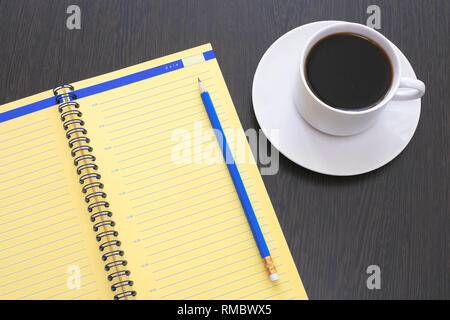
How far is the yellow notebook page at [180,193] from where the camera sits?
0.68 meters

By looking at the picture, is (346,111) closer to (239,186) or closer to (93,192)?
(239,186)

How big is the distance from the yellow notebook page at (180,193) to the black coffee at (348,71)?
17 centimetres

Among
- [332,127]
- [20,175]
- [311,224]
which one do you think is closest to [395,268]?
[311,224]

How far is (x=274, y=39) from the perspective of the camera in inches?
30.4

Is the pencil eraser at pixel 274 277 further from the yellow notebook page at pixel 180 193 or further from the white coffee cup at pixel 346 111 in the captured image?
the white coffee cup at pixel 346 111

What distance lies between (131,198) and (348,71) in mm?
417

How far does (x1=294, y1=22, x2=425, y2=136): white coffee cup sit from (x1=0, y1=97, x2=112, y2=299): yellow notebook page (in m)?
0.43

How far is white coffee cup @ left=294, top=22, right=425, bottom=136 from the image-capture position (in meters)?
0.59

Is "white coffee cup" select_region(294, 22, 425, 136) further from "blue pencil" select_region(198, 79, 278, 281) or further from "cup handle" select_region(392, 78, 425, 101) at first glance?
"blue pencil" select_region(198, 79, 278, 281)

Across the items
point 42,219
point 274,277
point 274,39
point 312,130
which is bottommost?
point 274,277

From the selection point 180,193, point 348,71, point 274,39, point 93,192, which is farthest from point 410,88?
point 93,192

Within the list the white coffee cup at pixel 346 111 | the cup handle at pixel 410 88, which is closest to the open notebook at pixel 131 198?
the white coffee cup at pixel 346 111

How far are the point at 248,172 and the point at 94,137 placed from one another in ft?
0.93

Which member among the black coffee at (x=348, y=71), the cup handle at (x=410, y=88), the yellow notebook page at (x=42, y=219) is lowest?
the yellow notebook page at (x=42, y=219)
